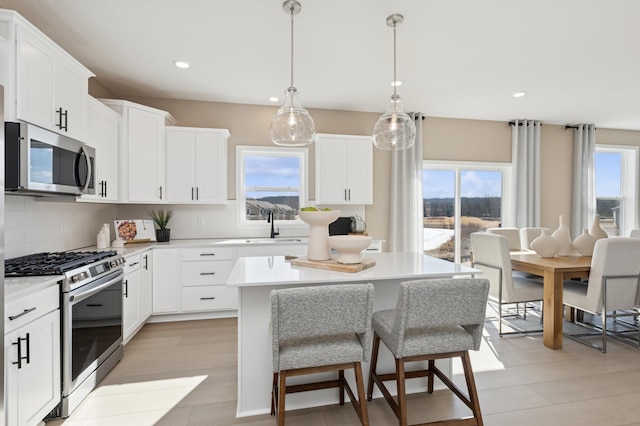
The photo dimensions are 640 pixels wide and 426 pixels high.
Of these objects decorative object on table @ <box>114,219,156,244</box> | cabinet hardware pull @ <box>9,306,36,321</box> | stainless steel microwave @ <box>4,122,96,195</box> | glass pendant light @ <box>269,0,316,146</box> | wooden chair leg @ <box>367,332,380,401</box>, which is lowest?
wooden chair leg @ <box>367,332,380,401</box>

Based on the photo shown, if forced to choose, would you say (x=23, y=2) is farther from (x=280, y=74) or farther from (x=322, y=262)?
(x=322, y=262)

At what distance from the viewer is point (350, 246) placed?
80.7 inches

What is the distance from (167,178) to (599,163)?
7.40m

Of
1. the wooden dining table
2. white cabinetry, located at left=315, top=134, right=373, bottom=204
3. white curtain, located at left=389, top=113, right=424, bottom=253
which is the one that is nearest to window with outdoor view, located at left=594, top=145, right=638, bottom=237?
white curtain, located at left=389, top=113, right=424, bottom=253

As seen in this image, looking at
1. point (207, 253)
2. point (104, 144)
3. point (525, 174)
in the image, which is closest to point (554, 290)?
point (525, 174)

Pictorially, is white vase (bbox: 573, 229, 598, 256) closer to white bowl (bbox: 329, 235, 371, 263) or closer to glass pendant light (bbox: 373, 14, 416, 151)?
glass pendant light (bbox: 373, 14, 416, 151)

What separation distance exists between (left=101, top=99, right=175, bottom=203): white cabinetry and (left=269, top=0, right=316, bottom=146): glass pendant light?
6.96 feet

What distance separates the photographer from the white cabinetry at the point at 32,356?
154 cm

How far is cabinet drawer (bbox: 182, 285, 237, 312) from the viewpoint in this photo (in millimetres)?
3693

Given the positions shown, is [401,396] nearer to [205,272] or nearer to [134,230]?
[205,272]

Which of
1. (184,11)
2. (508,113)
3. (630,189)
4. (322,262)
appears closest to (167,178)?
(184,11)

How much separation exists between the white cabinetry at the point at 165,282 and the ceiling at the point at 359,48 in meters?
2.02

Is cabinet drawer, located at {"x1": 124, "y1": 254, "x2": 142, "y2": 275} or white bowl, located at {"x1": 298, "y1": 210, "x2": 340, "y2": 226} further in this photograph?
cabinet drawer, located at {"x1": 124, "y1": 254, "x2": 142, "y2": 275}

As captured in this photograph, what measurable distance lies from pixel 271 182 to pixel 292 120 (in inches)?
95.8
